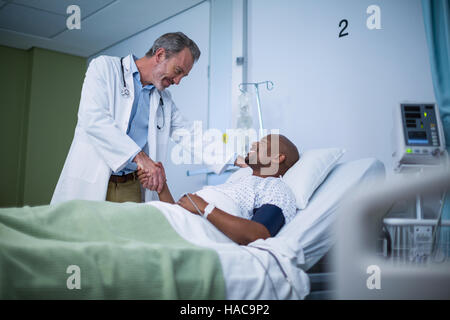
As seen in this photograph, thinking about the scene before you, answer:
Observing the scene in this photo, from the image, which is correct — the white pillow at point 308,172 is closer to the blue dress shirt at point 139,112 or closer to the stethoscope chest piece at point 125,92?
the blue dress shirt at point 139,112

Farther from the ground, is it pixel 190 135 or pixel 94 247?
pixel 190 135

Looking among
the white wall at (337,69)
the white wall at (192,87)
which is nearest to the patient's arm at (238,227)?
the white wall at (337,69)

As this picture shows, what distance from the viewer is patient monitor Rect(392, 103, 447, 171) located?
1.90m

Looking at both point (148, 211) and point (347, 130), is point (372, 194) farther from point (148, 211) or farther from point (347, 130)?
point (347, 130)

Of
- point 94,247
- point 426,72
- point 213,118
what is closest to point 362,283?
point 94,247

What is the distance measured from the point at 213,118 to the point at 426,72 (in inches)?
66.0

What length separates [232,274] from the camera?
4.11ft

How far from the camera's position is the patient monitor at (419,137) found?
1.90m

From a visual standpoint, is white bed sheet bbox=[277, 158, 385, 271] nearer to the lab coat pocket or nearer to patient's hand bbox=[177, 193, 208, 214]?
patient's hand bbox=[177, 193, 208, 214]

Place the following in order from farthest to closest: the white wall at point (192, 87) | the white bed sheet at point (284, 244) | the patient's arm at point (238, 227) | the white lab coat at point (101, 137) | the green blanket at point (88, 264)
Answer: the white wall at point (192, 87) < the white lab coat at point (101, 137) < the patient's arm at point (238, 227) < the white bed sheet at point (284, 244) < the green blanket at point (88, 264)

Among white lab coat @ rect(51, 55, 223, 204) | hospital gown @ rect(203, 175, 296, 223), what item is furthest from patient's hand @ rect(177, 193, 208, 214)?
white lab coat @ rect(51, 55, 223, 204)

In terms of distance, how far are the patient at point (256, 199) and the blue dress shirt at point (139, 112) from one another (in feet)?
1.38

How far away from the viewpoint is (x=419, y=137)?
1928 millimetres

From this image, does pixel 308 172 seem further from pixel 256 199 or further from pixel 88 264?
pixel 88 264
